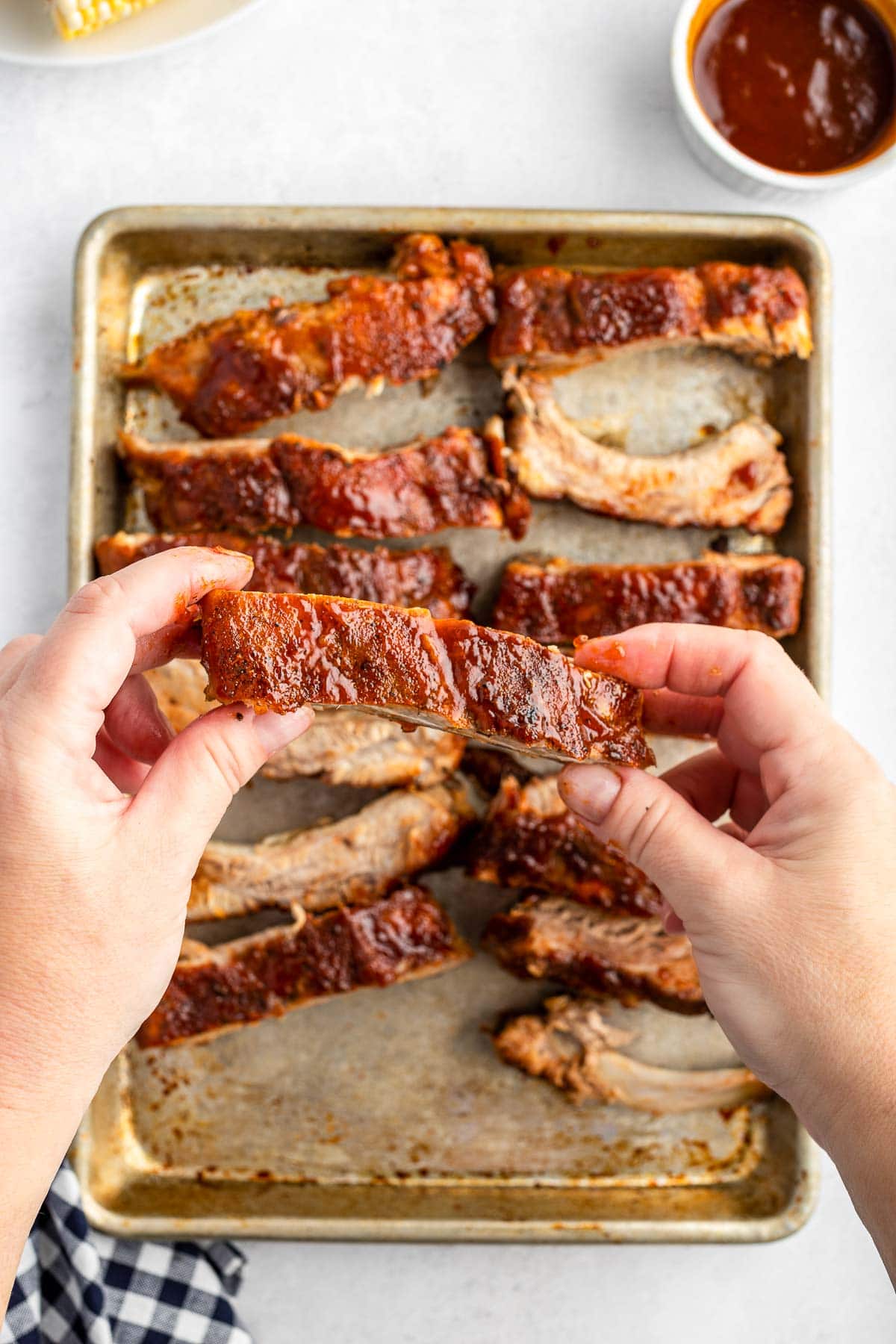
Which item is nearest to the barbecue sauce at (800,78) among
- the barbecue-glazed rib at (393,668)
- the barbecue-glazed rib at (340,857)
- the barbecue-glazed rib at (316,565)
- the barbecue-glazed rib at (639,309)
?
the barbecue-glazed rib at (639,309)

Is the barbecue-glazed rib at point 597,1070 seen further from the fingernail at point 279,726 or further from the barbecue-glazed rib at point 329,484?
the barbecue-glazed rib at point 329,484

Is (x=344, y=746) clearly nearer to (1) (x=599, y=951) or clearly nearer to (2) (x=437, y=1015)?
(2) (x=437, y=1015)

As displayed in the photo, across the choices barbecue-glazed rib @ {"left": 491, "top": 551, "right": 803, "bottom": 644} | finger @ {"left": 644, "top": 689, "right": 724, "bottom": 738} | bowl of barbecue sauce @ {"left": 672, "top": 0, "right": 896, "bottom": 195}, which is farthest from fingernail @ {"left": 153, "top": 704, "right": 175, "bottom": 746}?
bowl of barbecue sauce @ {"left": 672, "top": 0, "right": 896, "bottom": 195}

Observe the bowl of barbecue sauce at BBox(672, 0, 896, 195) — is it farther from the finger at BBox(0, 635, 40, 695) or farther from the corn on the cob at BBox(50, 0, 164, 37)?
the finger at BBox(0, 635, 40, 695)

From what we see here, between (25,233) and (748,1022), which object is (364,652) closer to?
(748,1022)

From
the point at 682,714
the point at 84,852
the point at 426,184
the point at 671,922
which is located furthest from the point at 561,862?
the point at 426,184
